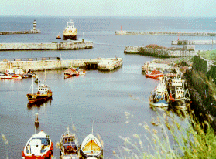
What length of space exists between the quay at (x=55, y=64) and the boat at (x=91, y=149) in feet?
104

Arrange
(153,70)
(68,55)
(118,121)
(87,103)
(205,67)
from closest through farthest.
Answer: (118,121) < (87,103) < (205,67) < (153,70) < (68,55)

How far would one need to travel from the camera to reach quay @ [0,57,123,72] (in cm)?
5181

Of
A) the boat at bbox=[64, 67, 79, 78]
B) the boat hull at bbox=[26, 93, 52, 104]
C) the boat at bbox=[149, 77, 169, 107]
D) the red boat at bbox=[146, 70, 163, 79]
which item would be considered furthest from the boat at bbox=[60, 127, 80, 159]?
the red boat at bbox=[146, 70, 163, 79]

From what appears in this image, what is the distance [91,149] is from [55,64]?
34.3m

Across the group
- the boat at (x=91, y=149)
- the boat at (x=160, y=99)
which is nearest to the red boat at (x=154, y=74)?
the boat at (x=160, y=99)

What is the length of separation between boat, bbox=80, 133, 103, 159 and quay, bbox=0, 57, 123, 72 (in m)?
31.8

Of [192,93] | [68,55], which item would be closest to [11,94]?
[192,93]

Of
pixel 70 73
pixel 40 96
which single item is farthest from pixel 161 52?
pixel 40 96

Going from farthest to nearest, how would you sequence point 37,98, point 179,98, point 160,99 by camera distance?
1. point 37,98
2. point 179,98
3. point 160,99

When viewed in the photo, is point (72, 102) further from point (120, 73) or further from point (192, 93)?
point (120, 73)

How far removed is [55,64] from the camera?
5434 cm

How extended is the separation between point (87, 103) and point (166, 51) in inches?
1474

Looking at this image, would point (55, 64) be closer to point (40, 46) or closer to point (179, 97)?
point (179, 97)

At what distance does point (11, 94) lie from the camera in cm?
3809
